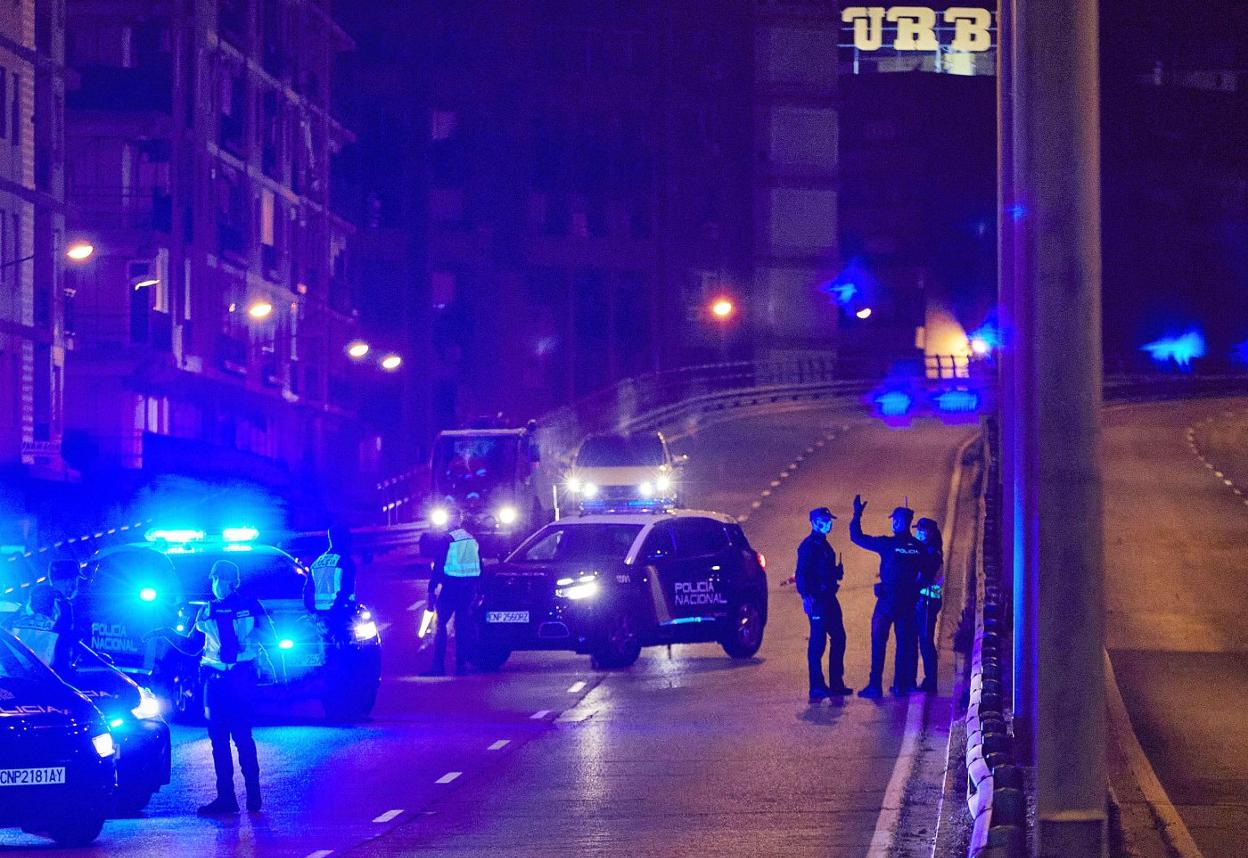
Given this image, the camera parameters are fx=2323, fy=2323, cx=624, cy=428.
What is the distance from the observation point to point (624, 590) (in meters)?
24.3

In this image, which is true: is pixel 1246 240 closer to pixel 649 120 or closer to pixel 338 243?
pixel 649 120

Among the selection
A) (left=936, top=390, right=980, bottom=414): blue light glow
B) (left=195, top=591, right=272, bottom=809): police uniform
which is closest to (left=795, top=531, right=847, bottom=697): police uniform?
(left=195, top=591, right=272, bottom=809): police uniform

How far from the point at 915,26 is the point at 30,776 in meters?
103

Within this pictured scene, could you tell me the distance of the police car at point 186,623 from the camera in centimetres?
1956

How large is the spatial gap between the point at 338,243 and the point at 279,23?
1147 cm

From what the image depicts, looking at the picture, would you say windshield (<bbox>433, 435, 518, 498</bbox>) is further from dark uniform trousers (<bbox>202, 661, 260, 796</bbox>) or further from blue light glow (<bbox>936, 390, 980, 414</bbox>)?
blue light glow (<bbox>936, 390, 980, 414</bbox>)

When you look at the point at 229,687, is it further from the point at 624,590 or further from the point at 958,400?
the point at 958,400

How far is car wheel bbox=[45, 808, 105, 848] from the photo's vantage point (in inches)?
528

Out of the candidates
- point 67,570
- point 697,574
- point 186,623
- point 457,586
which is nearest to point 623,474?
point 697,574

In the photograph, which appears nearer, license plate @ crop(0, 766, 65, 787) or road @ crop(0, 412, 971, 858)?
license plate @ crop(0, 766, 65, 787)

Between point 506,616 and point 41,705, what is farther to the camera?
point 506,616

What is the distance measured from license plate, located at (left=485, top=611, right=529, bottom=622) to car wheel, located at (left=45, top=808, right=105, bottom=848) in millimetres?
10530

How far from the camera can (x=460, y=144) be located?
8975 cm

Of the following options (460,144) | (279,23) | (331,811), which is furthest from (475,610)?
(460,144)
